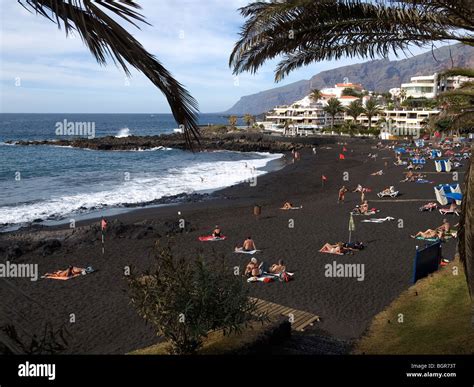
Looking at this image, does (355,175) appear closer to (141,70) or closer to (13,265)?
(13,265)

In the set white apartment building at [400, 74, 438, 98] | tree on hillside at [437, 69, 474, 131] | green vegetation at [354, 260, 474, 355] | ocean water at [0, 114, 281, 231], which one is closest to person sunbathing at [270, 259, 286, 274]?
green vegetation at [354, 260, 474, 355]

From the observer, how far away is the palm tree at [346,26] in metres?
5.70

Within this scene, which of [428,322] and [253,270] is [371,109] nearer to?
[253,270]

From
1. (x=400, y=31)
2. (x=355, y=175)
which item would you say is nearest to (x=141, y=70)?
(x=400, y=31)

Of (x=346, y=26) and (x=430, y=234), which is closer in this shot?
(x=346, y=26)

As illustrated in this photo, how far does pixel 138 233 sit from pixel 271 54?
51.1ft

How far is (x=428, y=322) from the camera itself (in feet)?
28.5

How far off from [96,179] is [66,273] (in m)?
30.9

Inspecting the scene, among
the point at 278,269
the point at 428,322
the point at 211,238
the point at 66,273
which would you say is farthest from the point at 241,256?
the point at 428,322

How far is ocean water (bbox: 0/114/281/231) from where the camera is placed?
29391 millimetres

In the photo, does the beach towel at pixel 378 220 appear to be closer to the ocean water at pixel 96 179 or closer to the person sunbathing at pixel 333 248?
the person sunbathing at pixel 333 248

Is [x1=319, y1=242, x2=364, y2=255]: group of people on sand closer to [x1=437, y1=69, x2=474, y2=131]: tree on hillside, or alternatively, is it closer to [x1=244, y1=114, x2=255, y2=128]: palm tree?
[x1=437, y1=69, x2=474, y2=131]: tree on hillside

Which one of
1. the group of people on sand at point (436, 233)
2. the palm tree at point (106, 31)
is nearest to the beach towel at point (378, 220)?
the group of people on sand at point (436, 233)

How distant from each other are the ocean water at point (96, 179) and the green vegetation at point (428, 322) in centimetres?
1180
